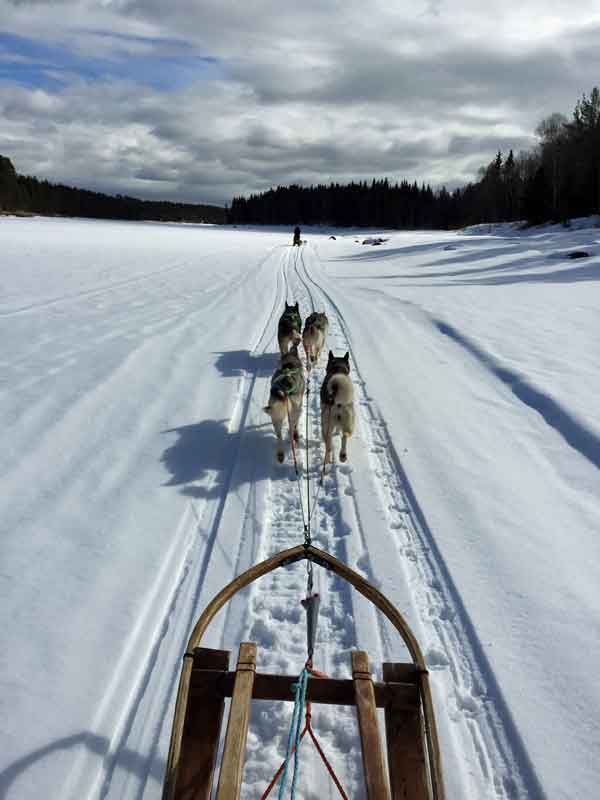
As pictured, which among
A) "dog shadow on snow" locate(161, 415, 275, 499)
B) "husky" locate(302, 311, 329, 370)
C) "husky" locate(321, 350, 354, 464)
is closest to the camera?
"dog shadow on snow" locate(161, 415, 275, 499)

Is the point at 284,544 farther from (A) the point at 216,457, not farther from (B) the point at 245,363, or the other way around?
(B) the point at 245,363

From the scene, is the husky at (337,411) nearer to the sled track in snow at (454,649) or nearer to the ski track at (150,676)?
the sled track in snow at (454,649)

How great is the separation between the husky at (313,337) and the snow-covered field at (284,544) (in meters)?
0.60

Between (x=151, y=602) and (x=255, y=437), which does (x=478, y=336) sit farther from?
(x=151, y=602)

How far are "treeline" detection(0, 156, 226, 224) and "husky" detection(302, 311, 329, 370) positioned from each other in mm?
73518

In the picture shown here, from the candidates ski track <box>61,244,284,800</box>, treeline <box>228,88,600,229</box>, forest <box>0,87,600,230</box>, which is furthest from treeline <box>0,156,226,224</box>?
ski track <box>61,244,284,800</box>

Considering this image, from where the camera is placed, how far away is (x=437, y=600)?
316cm

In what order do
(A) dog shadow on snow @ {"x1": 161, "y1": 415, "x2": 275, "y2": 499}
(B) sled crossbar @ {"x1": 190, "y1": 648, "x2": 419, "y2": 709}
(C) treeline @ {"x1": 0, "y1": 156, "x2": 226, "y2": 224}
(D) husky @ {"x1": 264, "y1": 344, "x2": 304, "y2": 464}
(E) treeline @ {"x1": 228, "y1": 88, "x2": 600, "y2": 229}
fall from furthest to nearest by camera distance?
1. (C) treeline @ {"x1": 0, "y1": 156, "x2": 226, "y2": 224}
2. (E) treeline @ {"x1": 228, "y1": 88, "x2": 600, "y2": 229}
3. (D) husky @ {"x1": 264, "y1": 344, "x2": 304, "y2": 464}
4. (A) dog shadow on snow @ {"x1": 161, "y1": 415, "x2": 275, "y2": 499}
5. (B) sled crossbar @ {"x1": 190, "y1": 648, "x2": 419, "y2": 709}

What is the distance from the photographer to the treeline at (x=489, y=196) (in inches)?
1519

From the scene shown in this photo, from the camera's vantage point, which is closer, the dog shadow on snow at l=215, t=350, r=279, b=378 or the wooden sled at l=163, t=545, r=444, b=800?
the wooden sled at l=163, t=545, r=444, b=800

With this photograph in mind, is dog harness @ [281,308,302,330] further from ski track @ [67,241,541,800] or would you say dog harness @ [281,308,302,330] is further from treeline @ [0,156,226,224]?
treeline @ [0,156,226,224]

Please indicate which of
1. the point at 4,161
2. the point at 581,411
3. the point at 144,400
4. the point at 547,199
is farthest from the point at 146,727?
the point at 4,161

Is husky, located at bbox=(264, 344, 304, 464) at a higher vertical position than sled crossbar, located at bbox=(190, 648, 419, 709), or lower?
higher

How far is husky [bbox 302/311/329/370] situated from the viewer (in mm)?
7846
